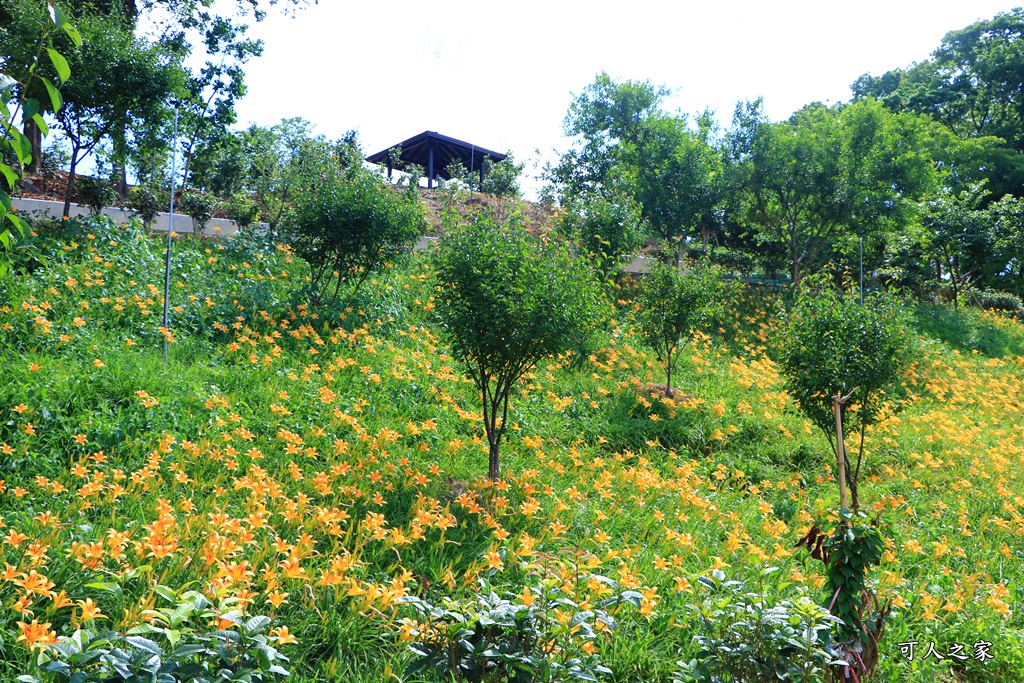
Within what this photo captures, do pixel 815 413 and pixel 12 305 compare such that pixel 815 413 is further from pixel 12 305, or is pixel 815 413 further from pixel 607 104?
pixel 607 104

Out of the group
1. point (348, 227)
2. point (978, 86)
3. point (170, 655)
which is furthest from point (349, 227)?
point (978, 86)

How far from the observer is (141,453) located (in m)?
4.34

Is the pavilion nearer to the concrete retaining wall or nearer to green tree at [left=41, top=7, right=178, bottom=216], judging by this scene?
the concrete retaining wall

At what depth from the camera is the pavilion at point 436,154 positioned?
21.9 m

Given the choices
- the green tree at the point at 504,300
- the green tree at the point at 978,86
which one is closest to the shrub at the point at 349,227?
the green tree at the point at 504,300

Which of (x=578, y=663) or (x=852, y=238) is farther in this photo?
(x=852, y=238)

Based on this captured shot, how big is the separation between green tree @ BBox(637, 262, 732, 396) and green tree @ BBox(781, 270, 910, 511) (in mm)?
2057

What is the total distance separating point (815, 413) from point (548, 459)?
8.22 ft

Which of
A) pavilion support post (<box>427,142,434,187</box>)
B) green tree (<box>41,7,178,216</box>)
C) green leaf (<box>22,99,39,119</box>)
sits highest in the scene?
pavilion support post (<box>427,142,434,187</box>)

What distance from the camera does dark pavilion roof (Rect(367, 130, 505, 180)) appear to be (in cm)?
2188

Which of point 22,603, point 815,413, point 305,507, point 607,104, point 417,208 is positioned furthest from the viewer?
→ point 607,104

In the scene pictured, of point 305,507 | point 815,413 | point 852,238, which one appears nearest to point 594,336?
point 815,413

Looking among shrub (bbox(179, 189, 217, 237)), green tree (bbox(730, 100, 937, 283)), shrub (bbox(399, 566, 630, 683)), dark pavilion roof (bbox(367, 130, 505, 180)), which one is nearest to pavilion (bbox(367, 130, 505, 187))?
dark pavilion roof (bbox(367, 130, 505, 180))

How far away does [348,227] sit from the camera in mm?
8742
